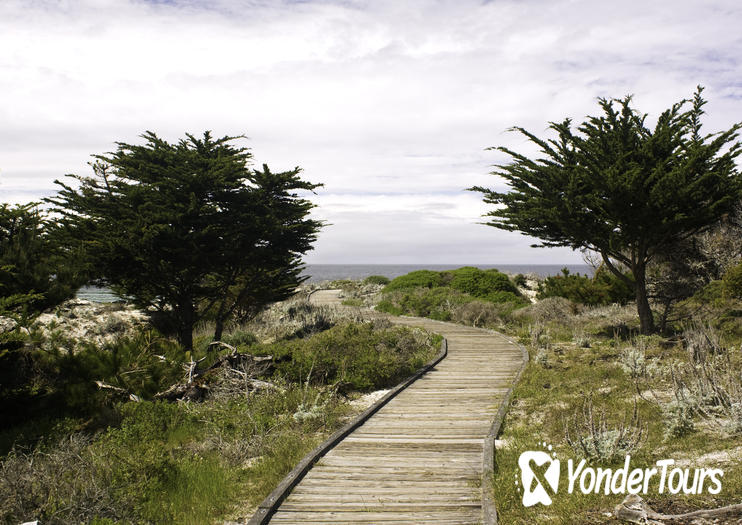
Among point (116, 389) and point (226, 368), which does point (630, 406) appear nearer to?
point (226, 368)

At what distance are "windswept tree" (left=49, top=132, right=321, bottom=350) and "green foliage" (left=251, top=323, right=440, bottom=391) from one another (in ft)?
15.5

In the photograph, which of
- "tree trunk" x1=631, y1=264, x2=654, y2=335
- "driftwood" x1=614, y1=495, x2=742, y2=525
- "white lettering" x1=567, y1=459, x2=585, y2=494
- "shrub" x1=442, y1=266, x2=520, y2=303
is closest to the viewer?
"driftwood" x1=614, y1=495, x2=742, y2=525

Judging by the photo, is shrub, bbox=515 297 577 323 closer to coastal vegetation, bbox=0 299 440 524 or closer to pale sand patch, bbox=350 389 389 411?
coastal vegetation, bbox=0 299 440 524

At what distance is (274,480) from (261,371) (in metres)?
6.00

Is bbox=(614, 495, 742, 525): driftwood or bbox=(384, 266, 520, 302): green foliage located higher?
bbox=(384, 266, 520, 302): green foliage

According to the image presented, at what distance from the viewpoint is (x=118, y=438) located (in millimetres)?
8602

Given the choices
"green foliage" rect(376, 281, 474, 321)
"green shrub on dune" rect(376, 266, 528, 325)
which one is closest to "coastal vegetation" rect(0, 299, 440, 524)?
"green shrub on dune" rect(376, 266, 528, 325)

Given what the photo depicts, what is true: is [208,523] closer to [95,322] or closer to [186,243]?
[186,243]

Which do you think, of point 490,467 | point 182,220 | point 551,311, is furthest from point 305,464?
point 551,311

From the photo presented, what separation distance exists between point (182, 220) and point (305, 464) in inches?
468

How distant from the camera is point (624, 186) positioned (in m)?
13.3

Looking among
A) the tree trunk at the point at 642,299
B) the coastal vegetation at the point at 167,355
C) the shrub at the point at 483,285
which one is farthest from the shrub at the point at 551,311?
the coastal vegetation at the point at 167,355

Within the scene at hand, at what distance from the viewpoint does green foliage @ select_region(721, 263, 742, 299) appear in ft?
41.0

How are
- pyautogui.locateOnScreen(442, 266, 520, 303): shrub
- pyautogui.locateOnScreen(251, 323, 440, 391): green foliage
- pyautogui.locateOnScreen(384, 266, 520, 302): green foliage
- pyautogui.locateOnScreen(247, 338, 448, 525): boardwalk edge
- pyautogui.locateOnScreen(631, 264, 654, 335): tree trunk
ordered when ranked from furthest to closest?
pyautogui.locateOnScreen(442, 266, 520, 303): shrub
pyautogui.locateOnScreen(384, 266, 520, 302): green foliage
pyautogui.locateOnScreen(631, 264, 654, 335): tree trunk
pyautogui.locateOnScreen(251, 323, 440, 391): green foliage
pyautogui.locateOnScreen(247, 338, 448, 525): boardwalk edge
